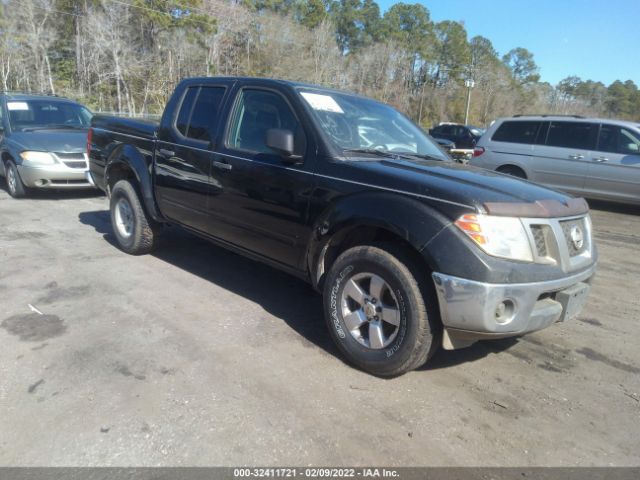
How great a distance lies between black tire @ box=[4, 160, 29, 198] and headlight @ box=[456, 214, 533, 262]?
8393mm

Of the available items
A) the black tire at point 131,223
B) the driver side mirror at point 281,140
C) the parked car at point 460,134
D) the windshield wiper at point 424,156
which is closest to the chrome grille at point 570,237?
the windshield wiper at point 424,156

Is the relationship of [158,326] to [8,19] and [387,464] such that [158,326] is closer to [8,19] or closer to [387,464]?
[387,464]

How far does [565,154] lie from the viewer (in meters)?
10.3

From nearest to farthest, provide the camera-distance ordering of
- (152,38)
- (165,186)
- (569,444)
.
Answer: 1. (569,444)
2. (165,186)
3. (152,38)

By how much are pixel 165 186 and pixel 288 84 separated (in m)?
1.82

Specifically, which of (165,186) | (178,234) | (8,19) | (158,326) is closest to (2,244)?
(178,234)

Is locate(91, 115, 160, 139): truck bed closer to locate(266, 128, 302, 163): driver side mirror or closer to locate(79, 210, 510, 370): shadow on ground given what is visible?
locate(79, 210, 510, 370): shadow on ground

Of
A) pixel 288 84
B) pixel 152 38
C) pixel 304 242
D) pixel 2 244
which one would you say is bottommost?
pixel 2 244

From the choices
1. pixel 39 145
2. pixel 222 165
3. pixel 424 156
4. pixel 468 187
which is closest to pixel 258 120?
pixel 222 165

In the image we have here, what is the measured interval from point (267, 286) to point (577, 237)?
2802 mm

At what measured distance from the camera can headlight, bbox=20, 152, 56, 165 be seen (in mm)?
8430

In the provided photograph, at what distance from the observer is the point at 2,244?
6.08 m

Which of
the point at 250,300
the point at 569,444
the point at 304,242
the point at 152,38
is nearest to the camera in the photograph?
the point at 569,444

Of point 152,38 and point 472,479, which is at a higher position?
point 152,38
